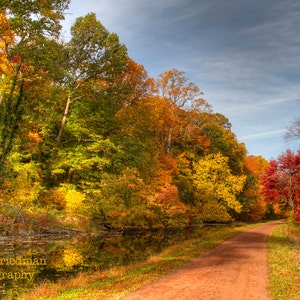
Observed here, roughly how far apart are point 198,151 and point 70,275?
35.6m

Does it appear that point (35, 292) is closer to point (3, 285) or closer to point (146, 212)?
point (3, 285)

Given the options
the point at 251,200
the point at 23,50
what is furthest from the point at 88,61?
A: the point at 251,200

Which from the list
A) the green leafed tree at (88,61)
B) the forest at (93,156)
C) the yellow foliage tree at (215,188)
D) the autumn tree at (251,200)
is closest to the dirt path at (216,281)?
the forest at (93,156)

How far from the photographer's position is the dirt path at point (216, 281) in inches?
→ 370

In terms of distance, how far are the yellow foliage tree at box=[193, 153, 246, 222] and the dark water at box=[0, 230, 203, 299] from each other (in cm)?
1648

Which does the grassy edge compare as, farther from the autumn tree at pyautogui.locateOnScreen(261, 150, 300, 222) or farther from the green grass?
the autumn tree at pyautogui.locateOnScreen(261, 150, 300, 222)

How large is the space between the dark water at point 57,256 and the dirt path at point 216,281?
12.5 feet

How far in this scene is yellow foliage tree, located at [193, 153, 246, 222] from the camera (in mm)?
39969

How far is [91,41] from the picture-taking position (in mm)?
28562

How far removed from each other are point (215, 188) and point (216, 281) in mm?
30430

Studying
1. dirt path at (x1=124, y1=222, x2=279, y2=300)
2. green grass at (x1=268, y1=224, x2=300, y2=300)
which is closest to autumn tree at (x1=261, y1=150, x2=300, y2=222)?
green grass at (x1=268, y1=224, x2=300, y2=300)

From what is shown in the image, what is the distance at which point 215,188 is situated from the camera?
40.8m

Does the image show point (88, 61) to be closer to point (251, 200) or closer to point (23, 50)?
point (23, 50)

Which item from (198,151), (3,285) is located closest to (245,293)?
(3,285)
